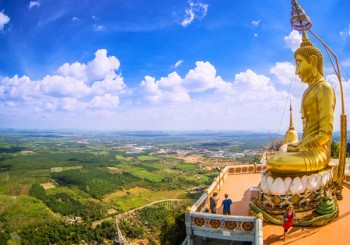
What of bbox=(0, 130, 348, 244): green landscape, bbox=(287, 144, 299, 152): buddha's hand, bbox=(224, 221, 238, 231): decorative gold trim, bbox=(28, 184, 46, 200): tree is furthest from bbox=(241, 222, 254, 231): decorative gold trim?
bbox=(28, 184, 46, 200): tree

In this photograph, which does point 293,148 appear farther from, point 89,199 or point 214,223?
point 89,199

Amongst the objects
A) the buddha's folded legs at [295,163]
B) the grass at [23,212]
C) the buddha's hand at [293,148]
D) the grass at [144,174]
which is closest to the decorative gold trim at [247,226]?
the buddha's folded legs at [295,163]

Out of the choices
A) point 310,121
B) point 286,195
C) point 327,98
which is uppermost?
point 327,98

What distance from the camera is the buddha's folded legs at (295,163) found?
7.58m

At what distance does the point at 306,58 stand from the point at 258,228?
18.5 ft

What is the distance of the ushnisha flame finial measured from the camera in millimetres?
9477

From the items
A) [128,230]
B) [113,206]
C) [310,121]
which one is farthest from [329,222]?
[113,206]

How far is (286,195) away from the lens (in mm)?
7539

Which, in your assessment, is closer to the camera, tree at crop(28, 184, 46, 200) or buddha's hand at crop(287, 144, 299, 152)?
buddha's hand at crop(287, 144, 299, 152)

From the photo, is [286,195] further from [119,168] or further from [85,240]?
[119,168]

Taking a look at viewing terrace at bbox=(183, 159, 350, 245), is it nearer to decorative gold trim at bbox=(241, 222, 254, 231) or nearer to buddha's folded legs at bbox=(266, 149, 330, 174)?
decorative gold trim at bbox=(241, 222, 254, 231)

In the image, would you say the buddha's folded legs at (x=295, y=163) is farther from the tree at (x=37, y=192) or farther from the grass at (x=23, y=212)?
the tree at (x=37, y=192)

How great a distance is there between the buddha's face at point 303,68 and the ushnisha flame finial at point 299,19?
1.21 m

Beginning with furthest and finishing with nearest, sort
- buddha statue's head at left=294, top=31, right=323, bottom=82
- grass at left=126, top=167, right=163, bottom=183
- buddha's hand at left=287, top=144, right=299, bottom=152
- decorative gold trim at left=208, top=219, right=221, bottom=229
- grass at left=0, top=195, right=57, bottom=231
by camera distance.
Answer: grass at left=126, top=167, right=163, bottom=183, grass at left=0, top=195, right=57, bottom=231, buddha statue's head at left=294, top=31, right=323, bottom=82, buddha's hand at left=287, top=144, right=299, bottom=152, decorative gold trim at left=208, top=219, right=221, bottom=229
